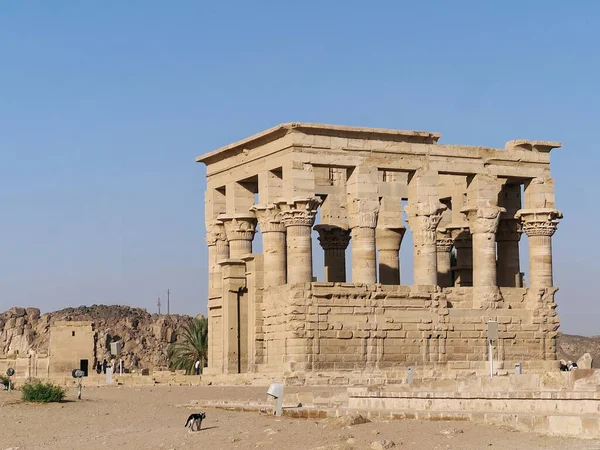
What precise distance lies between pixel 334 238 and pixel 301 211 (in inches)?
261

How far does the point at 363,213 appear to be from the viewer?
134 feet

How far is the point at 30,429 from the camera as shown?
2527 centimetres

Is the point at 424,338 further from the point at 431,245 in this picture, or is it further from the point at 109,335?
the point at 109,335

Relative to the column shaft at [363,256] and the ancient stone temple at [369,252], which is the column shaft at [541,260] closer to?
the ancient stone temple at [369,252]

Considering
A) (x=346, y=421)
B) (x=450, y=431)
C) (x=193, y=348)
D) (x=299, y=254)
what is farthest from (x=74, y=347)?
(x=450, y=431)

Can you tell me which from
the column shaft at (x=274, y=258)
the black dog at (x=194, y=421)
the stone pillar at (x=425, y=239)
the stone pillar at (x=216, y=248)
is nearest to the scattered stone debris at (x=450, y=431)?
the black dog at (x=194, y=421)

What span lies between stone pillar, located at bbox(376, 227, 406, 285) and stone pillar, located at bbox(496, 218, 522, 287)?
3412 mm

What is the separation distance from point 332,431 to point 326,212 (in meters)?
25.3

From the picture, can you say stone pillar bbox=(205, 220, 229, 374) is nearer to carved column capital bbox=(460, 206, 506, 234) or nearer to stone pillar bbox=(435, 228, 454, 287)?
stone pillar bbox=(435, 228, 454, 287)

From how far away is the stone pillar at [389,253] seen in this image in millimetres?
45375

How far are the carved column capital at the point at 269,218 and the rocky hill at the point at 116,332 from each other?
46059mm

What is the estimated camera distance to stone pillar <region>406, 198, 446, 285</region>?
4181 cm

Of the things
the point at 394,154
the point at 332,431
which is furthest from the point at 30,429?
the point at 394,154

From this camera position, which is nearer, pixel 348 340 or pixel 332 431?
pixel 332 431
